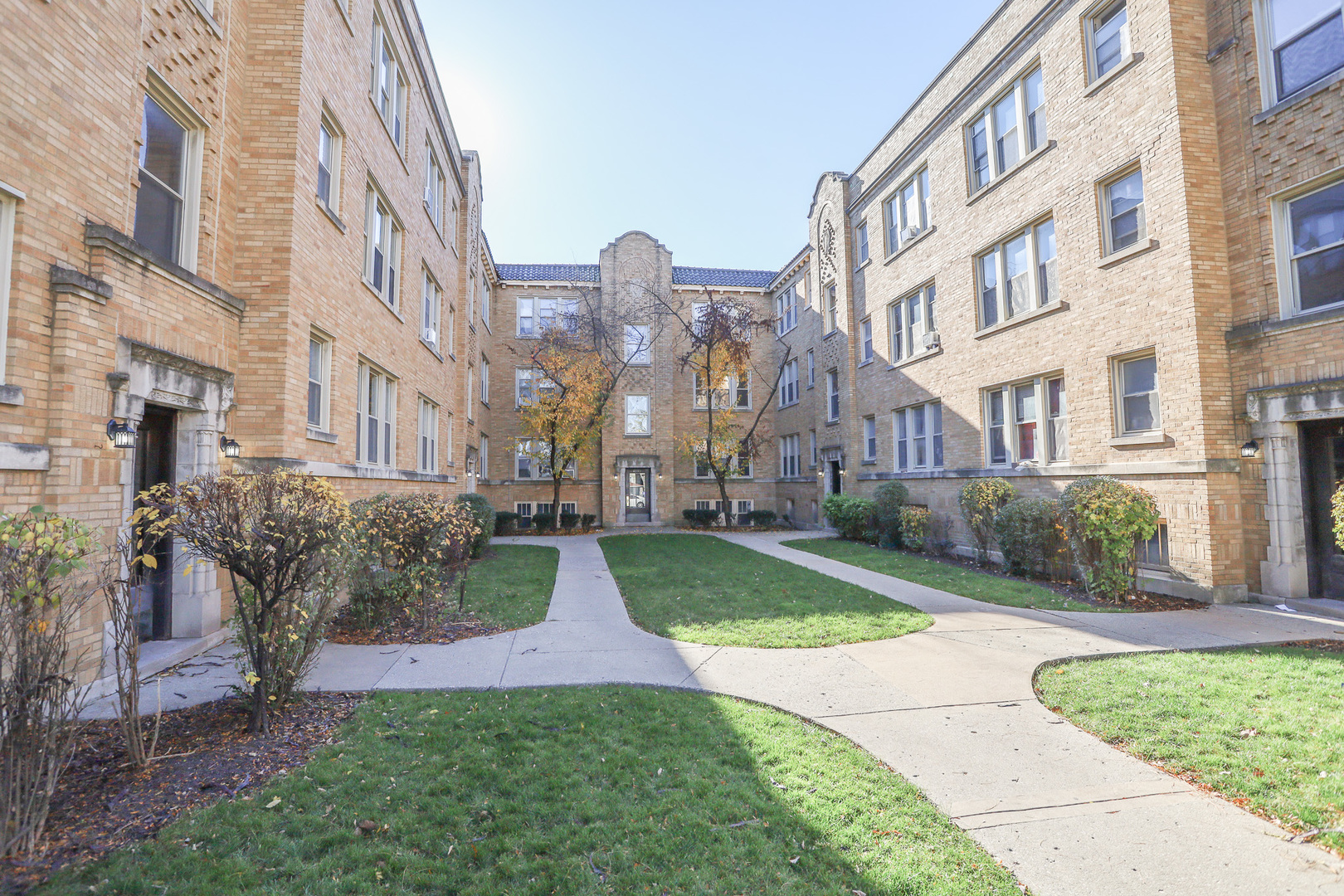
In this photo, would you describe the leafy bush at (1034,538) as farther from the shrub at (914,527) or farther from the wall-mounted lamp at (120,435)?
the wall-mounted lamp at (120,435)

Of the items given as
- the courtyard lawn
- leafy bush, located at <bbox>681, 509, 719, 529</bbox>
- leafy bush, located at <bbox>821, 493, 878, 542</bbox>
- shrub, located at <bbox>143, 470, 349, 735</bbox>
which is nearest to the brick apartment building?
shrub, located at <bbox>143, 470, 349, 735</bbox>

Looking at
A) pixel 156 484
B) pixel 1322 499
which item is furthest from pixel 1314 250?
pixel 156 484

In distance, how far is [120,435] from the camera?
16.6 feet

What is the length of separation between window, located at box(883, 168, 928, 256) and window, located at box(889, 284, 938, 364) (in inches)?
63.2

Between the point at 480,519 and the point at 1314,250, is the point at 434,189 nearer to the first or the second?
the point at 480,519

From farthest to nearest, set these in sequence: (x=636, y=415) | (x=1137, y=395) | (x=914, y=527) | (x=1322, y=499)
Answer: (x=636, y=415), (x=914, y=527), (x=1137, y=395), (x=1322, y=499)

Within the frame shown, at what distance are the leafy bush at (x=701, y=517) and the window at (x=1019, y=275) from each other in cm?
1392

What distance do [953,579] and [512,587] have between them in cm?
787

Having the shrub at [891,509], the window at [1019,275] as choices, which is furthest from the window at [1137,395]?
the shrub at [891,509]

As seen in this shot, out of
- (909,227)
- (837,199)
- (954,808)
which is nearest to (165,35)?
(954,808)

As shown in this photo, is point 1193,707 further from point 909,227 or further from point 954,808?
point 909,227

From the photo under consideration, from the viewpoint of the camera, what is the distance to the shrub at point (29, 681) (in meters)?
2.96

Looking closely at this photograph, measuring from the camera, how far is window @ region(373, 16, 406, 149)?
11.5 meters

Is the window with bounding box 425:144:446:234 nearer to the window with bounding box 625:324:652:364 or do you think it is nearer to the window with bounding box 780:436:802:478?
the window with bounding box 625:324:652:364
